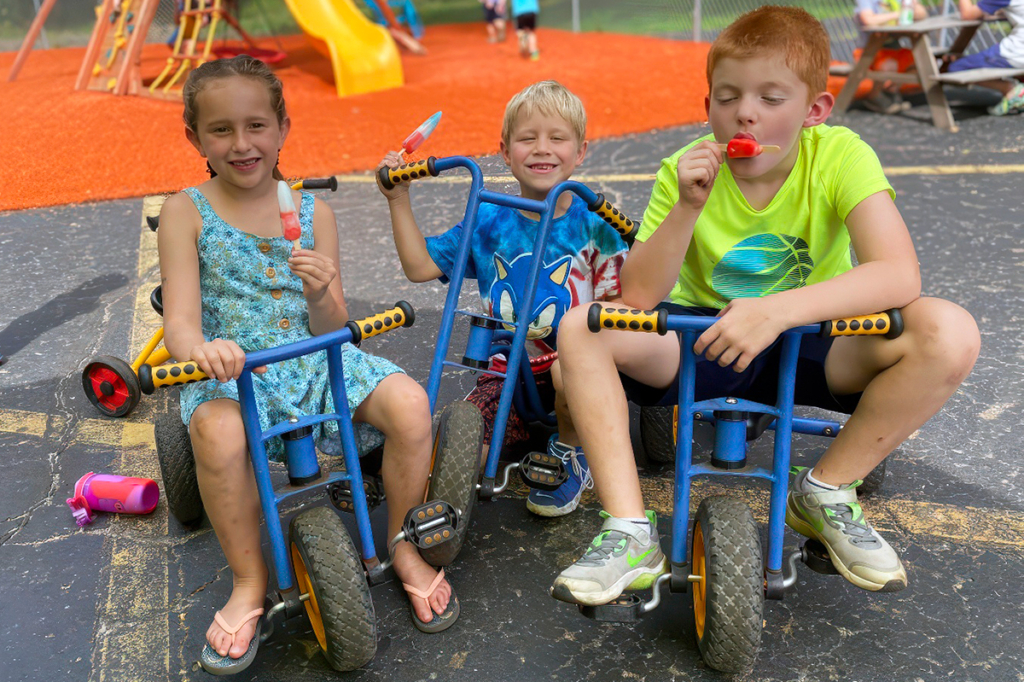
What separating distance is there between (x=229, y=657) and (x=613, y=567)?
822 millimetres

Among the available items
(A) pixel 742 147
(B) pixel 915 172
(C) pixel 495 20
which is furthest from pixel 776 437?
(C) pixel 495 20

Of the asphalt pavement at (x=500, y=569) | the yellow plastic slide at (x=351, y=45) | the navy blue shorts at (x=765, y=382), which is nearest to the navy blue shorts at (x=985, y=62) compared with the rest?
the asphalt pavement at (x=500, y=569)

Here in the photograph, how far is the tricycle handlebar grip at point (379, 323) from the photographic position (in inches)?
73.9

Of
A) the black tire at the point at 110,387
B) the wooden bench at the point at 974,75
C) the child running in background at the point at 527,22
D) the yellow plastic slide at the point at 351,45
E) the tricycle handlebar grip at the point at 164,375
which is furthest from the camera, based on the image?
the child running in background at the point at 527,22

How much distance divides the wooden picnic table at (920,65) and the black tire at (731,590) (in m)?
5.49

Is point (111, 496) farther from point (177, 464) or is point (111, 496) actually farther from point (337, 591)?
point (337, 591)

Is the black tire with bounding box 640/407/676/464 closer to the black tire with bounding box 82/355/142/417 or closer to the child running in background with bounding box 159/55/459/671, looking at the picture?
the child running in background with bounding box 159/55/459/671

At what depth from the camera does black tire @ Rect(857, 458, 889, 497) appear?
8.27ft

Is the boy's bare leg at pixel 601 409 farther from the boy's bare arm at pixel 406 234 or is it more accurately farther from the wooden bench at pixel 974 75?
the wooden bench at pixel 974 75

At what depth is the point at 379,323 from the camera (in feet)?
6.23

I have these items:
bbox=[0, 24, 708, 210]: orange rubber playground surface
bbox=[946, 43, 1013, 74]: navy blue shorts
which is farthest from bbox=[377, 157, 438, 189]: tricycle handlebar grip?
bbox=[946, 43, 1013, 74]: navy blue shorts

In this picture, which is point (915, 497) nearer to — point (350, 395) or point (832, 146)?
point (832, 146)

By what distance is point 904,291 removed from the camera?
6.48 feet

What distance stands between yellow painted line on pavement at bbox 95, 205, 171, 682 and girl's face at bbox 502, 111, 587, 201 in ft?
4.52
